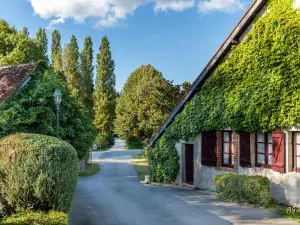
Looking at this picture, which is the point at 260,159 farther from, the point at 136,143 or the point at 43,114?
the point at 136,143

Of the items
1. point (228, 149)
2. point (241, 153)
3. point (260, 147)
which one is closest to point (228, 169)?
point (228, 149)

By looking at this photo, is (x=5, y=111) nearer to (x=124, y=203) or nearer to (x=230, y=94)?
(x=124, y=203)

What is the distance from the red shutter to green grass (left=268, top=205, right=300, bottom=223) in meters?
1.38

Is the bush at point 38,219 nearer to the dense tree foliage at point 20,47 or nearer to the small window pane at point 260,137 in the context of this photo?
the small window pane at point 260,137

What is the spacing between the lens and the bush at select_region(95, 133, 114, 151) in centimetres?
5190

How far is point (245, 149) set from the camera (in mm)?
14398

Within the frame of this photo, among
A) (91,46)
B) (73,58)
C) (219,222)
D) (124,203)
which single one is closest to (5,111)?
(124,203)

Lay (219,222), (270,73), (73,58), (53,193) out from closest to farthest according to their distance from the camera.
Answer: (53,193), (219,222), (270,73), (73,58)

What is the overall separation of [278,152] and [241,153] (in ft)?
7.14

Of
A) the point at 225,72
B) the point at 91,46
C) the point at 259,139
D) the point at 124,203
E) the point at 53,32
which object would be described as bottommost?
the point at 124,203

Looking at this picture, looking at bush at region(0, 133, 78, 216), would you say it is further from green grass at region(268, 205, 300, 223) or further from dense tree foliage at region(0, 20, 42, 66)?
dense tree foliage at region(0, 20, 42, 66)

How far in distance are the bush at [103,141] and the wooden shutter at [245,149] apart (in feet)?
125

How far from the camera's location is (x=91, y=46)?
58969 mm

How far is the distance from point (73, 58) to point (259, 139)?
43052 millimetres
